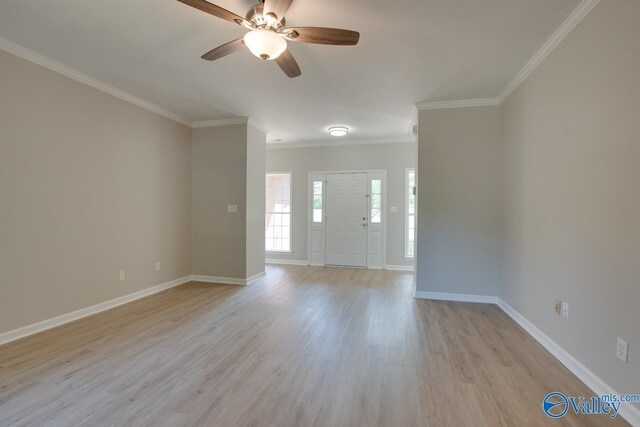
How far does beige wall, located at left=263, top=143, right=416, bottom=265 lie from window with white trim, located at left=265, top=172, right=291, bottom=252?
0.44ft

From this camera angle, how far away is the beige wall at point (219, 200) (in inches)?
182

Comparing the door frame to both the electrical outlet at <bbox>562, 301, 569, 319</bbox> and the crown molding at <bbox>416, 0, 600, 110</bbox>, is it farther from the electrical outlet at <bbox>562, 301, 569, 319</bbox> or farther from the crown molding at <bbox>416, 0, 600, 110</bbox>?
the electrical outlet at <bbox>562, 301, 569, 319</bbox>

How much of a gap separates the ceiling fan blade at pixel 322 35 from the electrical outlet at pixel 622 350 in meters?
2.46

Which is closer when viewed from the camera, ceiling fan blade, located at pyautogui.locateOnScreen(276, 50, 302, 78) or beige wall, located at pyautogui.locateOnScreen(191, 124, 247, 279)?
ceiling fan blade, located at pyautogui.locateOnScreen(276, 50, 302, 78)

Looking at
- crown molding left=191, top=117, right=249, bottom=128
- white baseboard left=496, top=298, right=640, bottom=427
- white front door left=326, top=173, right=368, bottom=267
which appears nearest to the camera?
white baseboard left=496, top=298, right=640, bottom=427

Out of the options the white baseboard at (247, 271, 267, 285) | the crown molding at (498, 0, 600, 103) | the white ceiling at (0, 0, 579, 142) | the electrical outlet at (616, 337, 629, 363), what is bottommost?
the white baseboard at (247, 271, 267, 285)

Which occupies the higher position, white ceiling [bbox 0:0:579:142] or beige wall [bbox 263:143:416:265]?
white ceiling [bbox 0:0:579:142]

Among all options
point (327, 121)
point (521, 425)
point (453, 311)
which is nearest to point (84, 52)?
point (327, 121)

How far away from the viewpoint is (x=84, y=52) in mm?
2697

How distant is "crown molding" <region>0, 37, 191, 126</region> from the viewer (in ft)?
8.47

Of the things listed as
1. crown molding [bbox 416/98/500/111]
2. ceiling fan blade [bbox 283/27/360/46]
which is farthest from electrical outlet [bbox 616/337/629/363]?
crown molding [bbox 416/98/500/111]

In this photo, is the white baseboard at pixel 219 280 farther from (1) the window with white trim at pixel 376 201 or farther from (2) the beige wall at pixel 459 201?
(1) the window with white trim at pixel 376 201

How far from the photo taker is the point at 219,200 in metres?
4.73

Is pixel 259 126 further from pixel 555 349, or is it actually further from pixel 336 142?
pixel 555 349
